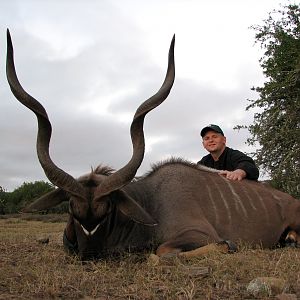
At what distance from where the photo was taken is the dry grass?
7.90ft

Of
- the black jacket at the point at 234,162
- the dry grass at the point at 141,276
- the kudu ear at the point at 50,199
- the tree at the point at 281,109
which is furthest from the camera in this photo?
the tree at the point at 281,109

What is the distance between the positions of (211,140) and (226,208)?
1.00 metres

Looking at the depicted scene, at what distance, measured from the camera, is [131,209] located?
3617 millimetres

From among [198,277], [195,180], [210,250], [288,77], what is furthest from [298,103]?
[198,277]

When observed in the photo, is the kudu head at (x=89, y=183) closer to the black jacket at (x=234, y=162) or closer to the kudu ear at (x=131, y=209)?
the kudu ear at (x=131, y=209)

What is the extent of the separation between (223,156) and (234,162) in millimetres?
178

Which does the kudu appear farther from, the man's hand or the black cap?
the black cap

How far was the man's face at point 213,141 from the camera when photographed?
17.1ft

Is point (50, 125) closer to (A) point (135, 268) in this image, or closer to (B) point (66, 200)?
(B) point (66, 200)

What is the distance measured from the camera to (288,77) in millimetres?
11172

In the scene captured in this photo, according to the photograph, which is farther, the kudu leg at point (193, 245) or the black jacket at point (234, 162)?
the black jacket at point (234, 162)

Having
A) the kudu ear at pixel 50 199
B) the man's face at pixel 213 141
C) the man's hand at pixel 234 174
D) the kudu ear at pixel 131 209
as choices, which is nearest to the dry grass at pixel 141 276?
the kudu ear at pixel 131 209

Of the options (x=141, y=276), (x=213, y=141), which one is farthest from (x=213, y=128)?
(x=141, y=276)

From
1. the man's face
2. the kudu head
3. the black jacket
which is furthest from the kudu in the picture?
the man's face
